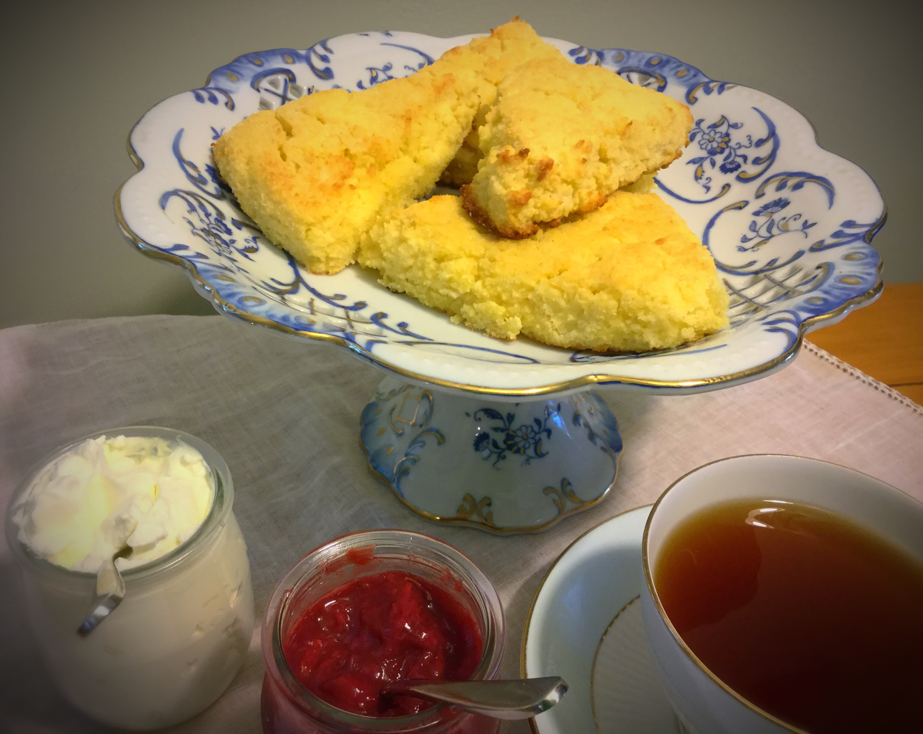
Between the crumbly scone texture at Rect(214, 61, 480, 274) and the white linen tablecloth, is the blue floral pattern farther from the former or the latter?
the crumbly scone texture at Rect(214, 61, 480, 274)

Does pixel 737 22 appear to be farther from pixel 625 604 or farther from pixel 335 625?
pixel 335 625

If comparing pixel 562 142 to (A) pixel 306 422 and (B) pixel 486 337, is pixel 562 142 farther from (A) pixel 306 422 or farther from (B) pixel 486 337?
(A) pixel 306 422

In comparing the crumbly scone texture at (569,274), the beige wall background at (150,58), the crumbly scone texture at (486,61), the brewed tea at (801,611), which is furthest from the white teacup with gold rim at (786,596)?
the beige wall background at (150,58)

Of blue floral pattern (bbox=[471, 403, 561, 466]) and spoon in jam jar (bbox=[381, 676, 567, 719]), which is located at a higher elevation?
spoon in jam jar (bbox=[381, 676, 567, 719])

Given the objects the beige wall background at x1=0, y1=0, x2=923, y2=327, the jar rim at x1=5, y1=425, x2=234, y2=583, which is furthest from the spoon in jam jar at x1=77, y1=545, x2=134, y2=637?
the beige wall background at x1=0, y1=0, x2=923, y2=327

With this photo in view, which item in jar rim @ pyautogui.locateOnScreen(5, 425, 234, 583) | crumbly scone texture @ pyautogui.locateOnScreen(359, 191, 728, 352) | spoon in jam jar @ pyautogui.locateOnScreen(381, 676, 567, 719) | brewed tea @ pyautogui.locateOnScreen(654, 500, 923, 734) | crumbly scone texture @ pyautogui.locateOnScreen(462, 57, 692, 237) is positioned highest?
crumbly scone texture @ pyautogui.locateOnScreen(462, 57, 692, 237)

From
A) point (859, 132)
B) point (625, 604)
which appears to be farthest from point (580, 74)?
point (859, 132)

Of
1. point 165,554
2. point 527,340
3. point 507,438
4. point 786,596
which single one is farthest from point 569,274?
point 165,554

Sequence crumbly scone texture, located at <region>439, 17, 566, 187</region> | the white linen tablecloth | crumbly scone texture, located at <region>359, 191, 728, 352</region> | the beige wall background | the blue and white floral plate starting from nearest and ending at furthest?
the blue and white floral plate, crumbly scone texture, located at <region>359, 191, 728, 352</region>, the white linen tablecloth, crumbly scone texture, located at <region>439, 17, 566, 187</region>, the beige wall background
